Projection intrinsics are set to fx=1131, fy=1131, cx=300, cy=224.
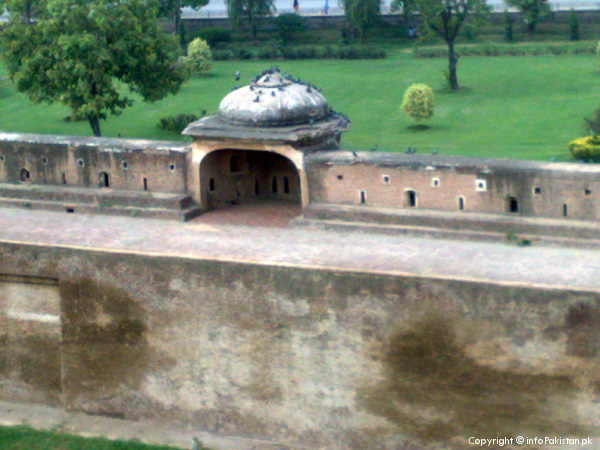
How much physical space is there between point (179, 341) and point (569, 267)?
6.75 meters

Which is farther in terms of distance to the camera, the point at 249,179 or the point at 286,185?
the point at 249,179

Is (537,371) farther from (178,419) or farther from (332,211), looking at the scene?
(178,419)

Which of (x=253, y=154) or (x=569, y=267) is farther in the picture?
(x=253, y=154)

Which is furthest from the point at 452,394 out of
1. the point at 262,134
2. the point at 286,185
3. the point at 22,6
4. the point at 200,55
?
the point at 200,55

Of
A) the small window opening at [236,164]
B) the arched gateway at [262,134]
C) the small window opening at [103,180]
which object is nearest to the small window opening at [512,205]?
the arched gateway at [262,134]

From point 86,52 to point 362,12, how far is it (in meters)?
14.8

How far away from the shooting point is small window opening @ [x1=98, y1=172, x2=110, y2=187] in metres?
21.9

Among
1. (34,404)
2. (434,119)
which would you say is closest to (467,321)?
(34,404)

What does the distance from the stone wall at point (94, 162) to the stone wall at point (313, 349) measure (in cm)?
234

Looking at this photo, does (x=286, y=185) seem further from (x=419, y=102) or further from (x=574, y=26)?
(x=574, y=26)

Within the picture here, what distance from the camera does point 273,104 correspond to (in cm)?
2042

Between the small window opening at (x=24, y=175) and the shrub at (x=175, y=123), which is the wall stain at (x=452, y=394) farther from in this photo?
the shrub at (x=175, y=123)

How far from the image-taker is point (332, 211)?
66.3 ft

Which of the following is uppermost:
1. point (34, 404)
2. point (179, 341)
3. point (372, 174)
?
point (372, 174)
